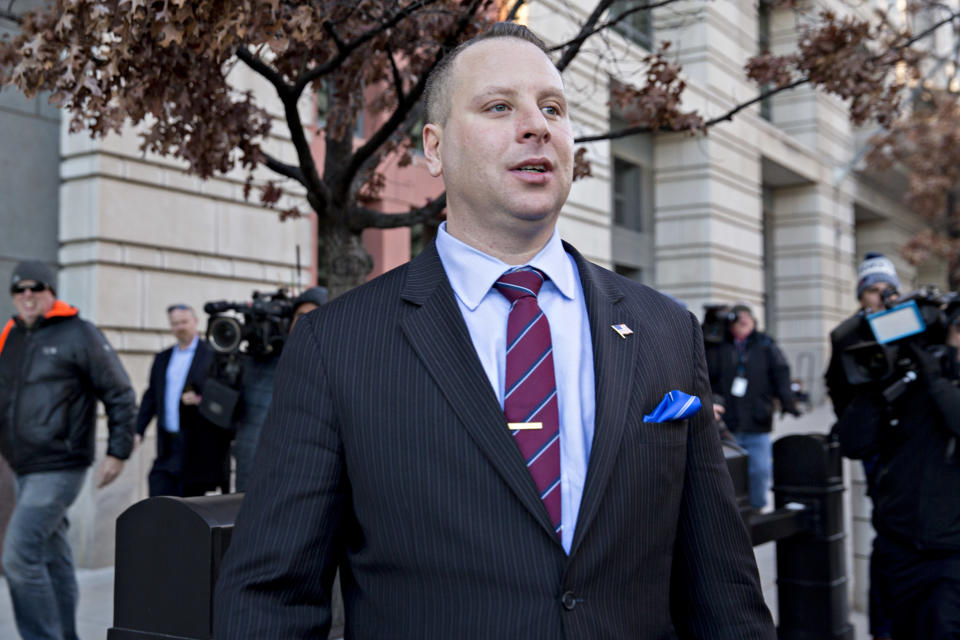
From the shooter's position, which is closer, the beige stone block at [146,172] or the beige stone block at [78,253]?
the beige stone block at [78,253]

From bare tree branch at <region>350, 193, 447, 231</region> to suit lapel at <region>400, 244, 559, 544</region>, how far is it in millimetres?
3431

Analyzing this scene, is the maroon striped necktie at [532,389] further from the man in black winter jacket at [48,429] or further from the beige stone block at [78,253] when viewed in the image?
the beige stone block at [78,253]

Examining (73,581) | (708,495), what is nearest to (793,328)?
(73,581)

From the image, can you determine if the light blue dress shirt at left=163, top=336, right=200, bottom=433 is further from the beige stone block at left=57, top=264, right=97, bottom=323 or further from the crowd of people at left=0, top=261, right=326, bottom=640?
the crowd of people at left=0, top=261, right=326, bottom=640

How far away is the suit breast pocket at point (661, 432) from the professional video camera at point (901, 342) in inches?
135

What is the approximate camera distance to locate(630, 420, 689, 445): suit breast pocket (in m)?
1.94

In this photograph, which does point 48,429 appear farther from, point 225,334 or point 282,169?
point 282,169

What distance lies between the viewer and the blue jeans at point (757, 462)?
1020cm

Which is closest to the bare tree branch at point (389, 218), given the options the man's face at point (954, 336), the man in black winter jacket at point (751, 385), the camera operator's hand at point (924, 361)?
the camera operator's hand at point (924, 361)

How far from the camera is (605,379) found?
6.36ft

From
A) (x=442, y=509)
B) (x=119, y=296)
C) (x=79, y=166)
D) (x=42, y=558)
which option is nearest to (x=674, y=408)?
(x=442, y=509)

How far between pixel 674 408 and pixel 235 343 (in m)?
5.66

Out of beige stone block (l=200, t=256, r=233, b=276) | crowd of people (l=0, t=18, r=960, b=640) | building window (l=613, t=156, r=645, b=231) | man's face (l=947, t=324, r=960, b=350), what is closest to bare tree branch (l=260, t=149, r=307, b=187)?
man's face (l=947, t=324, r=960, b=350)

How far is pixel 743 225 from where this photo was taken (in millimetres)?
20234
